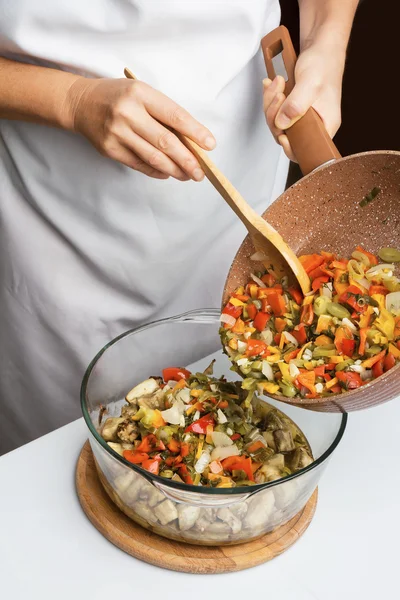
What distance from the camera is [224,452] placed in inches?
37.6

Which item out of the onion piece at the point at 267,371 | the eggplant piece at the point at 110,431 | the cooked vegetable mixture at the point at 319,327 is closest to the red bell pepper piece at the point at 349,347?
the cooked vegetable mixture at the point at 319,327

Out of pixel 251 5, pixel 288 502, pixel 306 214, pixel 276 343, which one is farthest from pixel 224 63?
pixel 288 502

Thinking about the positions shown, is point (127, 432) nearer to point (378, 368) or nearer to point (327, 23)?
point (378, 368)

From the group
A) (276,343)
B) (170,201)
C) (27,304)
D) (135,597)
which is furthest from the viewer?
(27,304)

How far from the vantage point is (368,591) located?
89 centimetres

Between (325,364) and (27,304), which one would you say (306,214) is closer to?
(325,364)

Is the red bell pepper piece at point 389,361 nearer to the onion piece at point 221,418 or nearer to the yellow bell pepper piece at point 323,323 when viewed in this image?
the yellow bell pepper piece at point 323,323

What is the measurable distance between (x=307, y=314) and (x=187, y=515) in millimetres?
319

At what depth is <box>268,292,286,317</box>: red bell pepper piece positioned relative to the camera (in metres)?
1.02

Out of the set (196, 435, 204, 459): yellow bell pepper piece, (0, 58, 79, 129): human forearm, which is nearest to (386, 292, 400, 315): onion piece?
(196, 435, 204, 459): yellow bell pepper piece

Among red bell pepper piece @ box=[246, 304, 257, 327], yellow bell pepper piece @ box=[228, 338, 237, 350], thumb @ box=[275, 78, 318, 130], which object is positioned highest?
thumb @ box=[275, 78, 318, 130]

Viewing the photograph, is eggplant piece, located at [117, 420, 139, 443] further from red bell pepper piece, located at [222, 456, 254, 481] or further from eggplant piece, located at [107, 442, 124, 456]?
red bell pepper piece, located at [222, 456, 254, 481]

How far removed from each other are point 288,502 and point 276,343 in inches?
A: 8.5

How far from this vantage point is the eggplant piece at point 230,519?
865 mm
